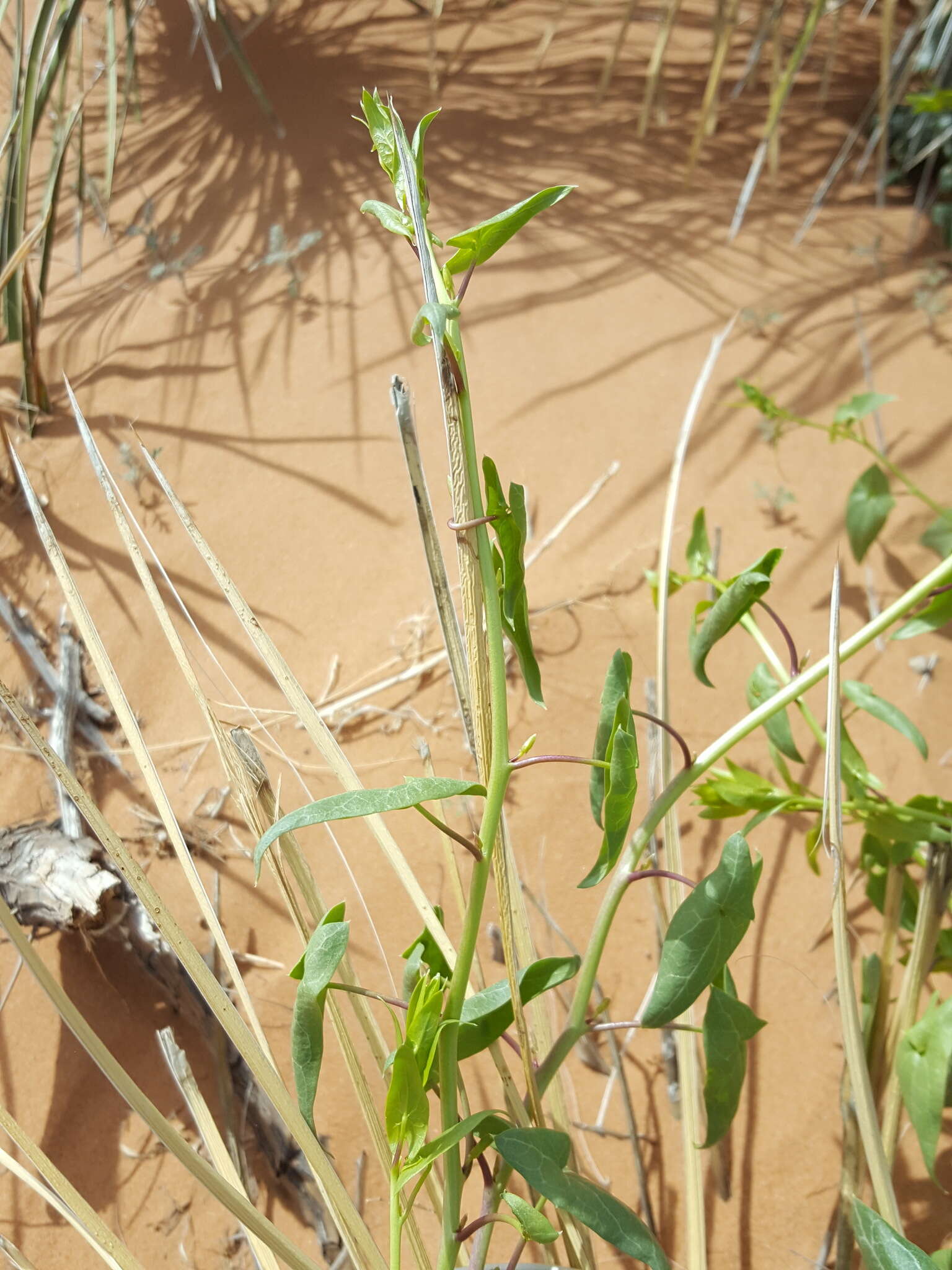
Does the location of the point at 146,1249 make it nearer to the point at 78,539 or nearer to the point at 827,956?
the point at 827,956

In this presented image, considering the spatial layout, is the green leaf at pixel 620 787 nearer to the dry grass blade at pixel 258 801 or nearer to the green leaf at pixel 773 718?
the dry grass blade at pixel 258 801

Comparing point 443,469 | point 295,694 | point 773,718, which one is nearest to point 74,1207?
point 295,694

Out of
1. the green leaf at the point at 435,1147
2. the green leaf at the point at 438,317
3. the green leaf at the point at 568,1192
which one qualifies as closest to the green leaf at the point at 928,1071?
the green leaf at the point at 568,1192

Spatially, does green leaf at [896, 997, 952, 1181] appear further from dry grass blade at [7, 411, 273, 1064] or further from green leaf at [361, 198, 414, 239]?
green leaf at [361, 198, 414, 239]

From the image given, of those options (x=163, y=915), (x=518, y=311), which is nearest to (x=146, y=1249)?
(x=163, y=915)

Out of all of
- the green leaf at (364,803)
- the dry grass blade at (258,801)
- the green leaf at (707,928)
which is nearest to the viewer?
the green leaf at (364,803)

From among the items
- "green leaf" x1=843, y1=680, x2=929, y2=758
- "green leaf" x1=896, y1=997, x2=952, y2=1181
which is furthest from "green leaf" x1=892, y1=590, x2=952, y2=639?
"green leaf" x1=896, y1=997, x2=952, y2=1181
